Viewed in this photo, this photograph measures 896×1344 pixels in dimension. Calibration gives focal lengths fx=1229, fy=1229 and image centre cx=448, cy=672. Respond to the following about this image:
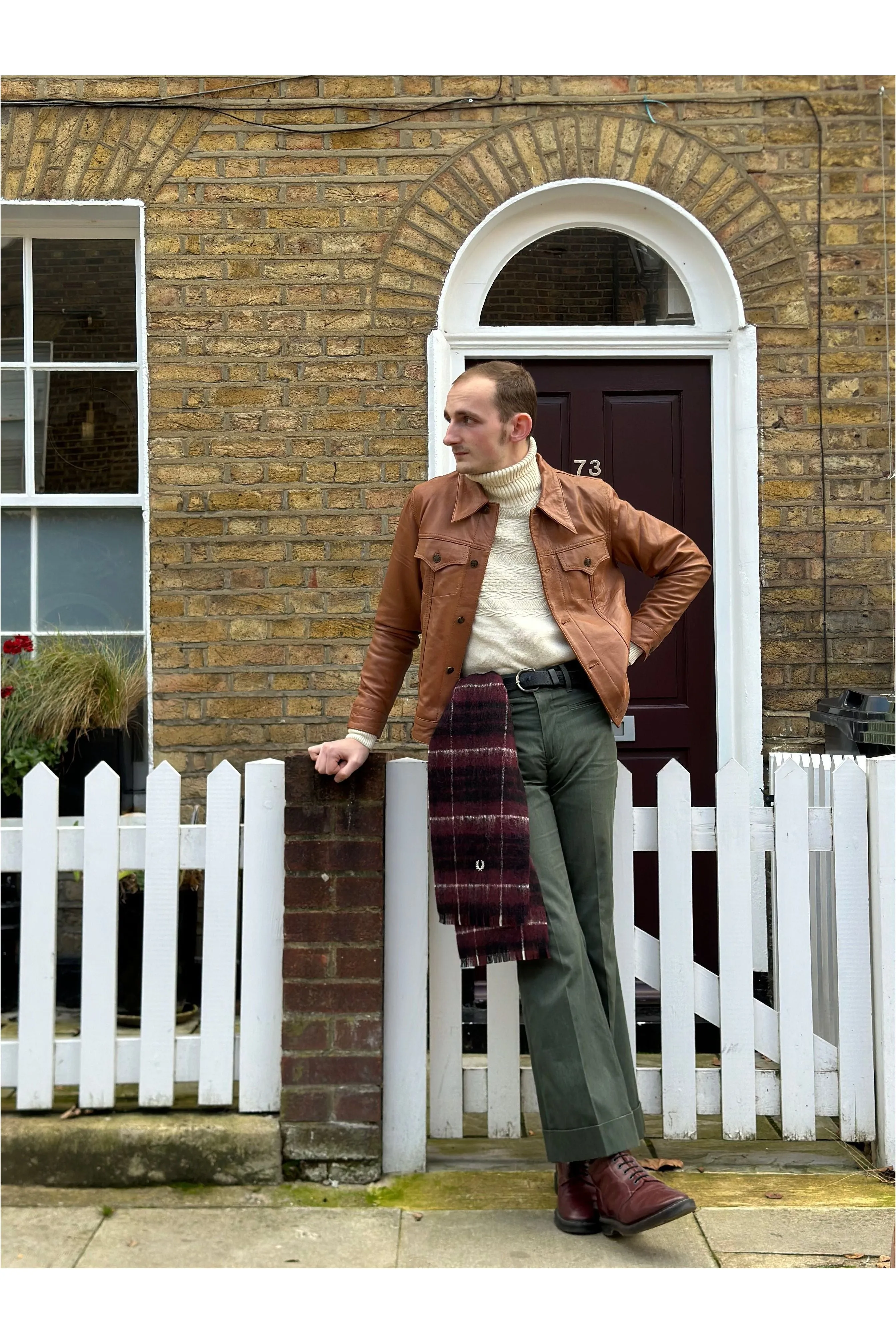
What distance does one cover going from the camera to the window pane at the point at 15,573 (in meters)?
5.42

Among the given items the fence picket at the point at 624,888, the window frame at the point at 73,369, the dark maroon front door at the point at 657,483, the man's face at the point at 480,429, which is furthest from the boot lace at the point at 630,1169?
the window frame at the point at 73,369

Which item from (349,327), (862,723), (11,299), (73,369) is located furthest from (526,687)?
(11,299)

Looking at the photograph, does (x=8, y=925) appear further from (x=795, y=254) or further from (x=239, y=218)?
(x=795, y=254)

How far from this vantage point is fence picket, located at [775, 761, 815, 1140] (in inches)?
138

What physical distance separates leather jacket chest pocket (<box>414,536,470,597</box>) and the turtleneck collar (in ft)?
0.53

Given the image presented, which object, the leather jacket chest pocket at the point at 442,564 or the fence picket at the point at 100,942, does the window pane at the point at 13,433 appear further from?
the leather jacket chest pocket at the point at 442,564

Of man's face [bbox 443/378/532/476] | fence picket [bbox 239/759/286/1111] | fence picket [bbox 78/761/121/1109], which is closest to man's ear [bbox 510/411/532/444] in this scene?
man's face [bbox 443/378/532/476]

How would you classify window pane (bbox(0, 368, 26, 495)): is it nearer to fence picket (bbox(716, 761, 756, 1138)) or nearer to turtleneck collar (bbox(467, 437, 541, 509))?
turtleneck collar (bbox(467, 437, 541, 509))

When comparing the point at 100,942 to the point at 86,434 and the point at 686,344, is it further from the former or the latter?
the point at 686,344

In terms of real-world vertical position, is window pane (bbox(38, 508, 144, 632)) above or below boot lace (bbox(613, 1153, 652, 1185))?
above

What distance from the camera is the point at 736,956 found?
350 cm

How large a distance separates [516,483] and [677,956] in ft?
4.64

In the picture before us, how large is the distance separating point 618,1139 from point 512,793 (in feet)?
2.87

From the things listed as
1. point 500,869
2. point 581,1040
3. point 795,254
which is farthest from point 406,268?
point 581,1040
